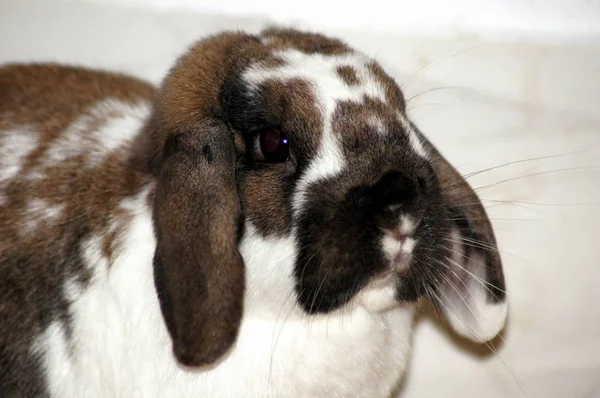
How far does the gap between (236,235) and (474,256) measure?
0.81 m

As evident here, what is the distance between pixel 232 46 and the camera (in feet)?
7.66

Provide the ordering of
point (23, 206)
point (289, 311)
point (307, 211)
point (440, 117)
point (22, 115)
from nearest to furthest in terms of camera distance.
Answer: point (307, 211), point (289, 311), point (23, 206), point (22, 115), point (440, 117)

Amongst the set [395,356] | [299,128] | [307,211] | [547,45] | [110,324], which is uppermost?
[547,45]

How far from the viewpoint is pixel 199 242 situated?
6.72 ft

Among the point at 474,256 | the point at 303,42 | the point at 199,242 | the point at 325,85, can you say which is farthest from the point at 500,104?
the point at 199,242

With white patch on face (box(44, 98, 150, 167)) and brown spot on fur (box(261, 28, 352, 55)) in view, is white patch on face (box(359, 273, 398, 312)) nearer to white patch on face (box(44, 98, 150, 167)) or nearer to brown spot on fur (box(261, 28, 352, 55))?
brown spot on fur (box(261, 28, 352, 55))

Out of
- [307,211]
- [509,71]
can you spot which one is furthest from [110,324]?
[509,71]

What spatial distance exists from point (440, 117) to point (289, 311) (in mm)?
1409

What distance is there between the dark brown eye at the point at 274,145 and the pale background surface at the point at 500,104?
129cm

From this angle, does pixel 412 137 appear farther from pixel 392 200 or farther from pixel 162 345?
pixel 162 345

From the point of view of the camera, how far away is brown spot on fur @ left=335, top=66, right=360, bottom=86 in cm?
217

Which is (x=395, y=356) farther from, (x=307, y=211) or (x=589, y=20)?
(x=589, y=20)

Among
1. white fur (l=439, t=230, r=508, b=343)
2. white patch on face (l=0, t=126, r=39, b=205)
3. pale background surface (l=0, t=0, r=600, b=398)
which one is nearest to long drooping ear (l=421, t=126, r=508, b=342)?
white fur (l=439, t=230, r=508, b=343)

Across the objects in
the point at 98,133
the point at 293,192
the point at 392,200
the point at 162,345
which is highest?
the point at 392,200
